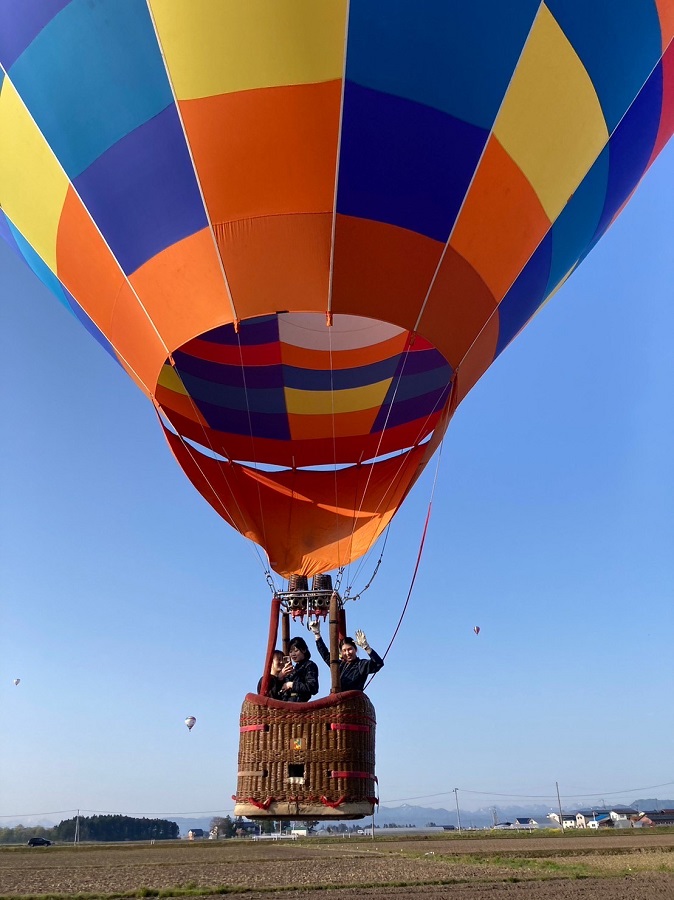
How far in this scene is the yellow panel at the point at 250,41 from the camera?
14.3ft

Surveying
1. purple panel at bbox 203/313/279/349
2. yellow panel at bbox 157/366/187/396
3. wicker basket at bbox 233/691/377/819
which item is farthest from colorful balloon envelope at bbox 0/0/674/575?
wicker basket at bbox 233/691/377/819

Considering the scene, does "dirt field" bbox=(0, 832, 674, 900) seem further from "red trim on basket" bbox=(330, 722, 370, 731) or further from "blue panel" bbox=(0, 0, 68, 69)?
"blue panel" bbox=(0, 0, 68, 69)

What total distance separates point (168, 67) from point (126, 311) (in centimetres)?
165

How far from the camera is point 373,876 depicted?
12961mm

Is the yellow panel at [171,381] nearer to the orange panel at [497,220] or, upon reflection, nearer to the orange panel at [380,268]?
the orange panel at [380,268]

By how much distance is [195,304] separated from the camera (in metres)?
5.07

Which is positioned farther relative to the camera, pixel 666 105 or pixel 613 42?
pixel 666 105

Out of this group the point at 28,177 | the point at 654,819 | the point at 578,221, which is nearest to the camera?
the point at 28,177

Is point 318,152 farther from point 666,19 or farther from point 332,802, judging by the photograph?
point 332,802

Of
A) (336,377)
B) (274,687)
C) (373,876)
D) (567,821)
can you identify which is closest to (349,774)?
(274,687)

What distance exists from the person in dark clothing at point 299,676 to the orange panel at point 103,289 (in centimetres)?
224

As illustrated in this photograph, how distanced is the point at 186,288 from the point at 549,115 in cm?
269

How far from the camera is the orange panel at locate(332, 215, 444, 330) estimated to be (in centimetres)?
489

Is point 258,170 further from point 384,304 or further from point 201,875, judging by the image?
point 201,875
